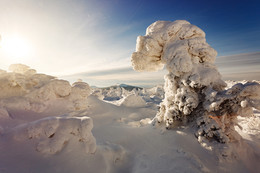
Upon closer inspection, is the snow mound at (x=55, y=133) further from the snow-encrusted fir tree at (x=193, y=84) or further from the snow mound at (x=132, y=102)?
the snow mound at (x=132, y=102)

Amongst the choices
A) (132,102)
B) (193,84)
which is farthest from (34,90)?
(132,102)

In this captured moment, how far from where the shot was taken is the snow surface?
251cm

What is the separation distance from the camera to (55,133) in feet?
9.42

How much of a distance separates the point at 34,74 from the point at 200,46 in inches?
324

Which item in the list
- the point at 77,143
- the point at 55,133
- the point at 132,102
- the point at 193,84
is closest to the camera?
the point at 55,133

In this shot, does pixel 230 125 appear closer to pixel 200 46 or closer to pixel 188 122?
pixel 188 122

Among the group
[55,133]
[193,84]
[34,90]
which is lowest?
[55,133]

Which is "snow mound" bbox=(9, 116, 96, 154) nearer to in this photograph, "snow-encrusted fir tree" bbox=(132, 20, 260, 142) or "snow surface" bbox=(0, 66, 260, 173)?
"snow surface" bbox=(0, 66, 260, 173)

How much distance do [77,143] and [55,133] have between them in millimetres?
646

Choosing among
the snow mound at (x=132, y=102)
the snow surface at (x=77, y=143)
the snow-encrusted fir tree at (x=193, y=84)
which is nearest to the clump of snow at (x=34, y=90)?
the snow surface at (x=77, y=143)

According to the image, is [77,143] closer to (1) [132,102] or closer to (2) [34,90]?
(2) [34,90]

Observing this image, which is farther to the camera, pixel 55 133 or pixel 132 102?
pixel 132 102

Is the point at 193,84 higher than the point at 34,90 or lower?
higher

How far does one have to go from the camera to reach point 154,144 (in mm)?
5105
